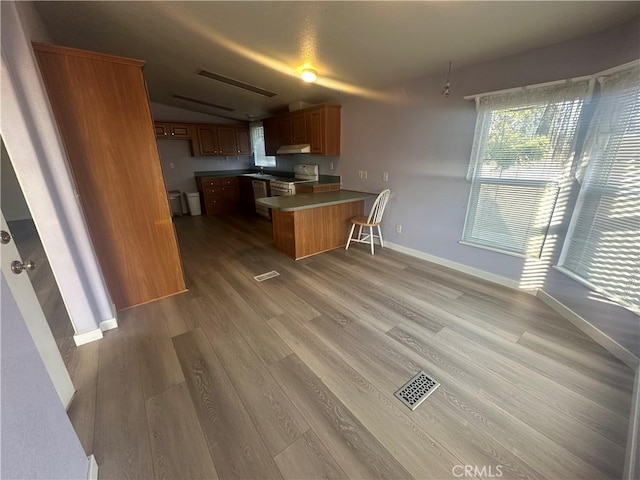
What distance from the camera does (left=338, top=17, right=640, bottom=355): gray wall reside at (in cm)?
198

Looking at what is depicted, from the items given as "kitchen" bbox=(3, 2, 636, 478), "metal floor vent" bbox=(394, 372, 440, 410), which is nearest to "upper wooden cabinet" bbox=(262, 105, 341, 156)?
"kitchen" bbox=(3, 2, 636, 478)

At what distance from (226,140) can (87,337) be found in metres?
5.60

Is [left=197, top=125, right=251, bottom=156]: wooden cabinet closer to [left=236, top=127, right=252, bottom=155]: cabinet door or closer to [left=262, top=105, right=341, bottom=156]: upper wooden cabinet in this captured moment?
[left=236, top=127, right=252, bottom=155]: cabinet door

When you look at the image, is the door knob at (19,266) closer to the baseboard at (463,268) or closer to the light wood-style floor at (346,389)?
the light wood-style floor at (346,389)

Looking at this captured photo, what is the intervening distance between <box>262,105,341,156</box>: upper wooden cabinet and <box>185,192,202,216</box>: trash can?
268cm

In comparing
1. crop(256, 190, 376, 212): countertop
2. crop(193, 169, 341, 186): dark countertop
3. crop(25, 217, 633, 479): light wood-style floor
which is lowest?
crop(25, 217, 633, 479): light wood-style floor

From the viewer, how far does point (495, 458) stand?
123 cm

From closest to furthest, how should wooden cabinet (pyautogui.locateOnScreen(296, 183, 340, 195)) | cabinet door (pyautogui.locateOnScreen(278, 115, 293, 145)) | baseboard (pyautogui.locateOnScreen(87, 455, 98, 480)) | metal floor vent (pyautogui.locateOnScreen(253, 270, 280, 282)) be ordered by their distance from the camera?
1. baseboard (pyautogui.locateOnScreen(87, 455, 98, 480))
2. metal floor vent (pyautogui.locateOnScreen(253, 270, 280, 282))
3. wooden cabinet (pyautogui.locateOnScreen(296, 183, 340, 195))
4. cabinet door (pyautogui.locateOnScreen(278, 115, 293, 145))

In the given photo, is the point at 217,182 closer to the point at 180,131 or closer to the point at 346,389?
the point at 180,131

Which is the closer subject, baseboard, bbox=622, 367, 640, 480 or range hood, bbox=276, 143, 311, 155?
baseboard, bbox=622, 367, 640, 480

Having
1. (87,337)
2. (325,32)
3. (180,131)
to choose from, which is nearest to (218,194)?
(180,131)

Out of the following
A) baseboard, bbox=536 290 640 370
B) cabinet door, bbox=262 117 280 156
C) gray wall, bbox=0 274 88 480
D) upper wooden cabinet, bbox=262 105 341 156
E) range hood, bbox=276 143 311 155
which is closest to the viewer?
gray wall, bbox=0 274 88 480

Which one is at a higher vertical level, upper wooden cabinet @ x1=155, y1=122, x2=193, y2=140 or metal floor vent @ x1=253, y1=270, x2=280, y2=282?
upper wooden cabinet @ x1=155, y1=122, x2=193, y2=140

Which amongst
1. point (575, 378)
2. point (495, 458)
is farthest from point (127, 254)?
point (575, 378)
